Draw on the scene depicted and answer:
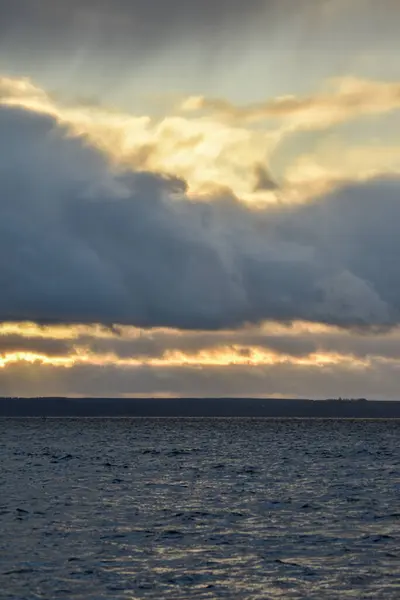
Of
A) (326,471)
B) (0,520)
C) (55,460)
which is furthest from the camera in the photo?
(55,460)

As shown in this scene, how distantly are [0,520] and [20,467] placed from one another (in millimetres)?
51326

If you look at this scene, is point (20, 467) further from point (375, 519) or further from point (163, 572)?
point (163, 572)

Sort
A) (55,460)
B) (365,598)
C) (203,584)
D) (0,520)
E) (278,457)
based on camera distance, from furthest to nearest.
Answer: (278,457)
(55,460)
(0,520)
(203,584)
(365,598)

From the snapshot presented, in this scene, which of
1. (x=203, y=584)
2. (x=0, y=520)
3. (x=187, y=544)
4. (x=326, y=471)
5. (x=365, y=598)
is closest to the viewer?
(x=365, y=598)

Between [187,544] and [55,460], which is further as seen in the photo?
[55,460]

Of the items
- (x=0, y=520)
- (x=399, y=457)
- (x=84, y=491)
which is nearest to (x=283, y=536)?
(x=0, y=520)

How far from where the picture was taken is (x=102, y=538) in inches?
2094

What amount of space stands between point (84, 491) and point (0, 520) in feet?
63.4

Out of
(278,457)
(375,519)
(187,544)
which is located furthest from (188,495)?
(278,457)

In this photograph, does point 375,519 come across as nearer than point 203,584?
No

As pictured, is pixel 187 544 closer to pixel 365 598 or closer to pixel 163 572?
pixel 163 572

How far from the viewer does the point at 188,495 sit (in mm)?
76750

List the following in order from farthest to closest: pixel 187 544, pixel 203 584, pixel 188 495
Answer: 1. pixel 188 495
2. pixel 187 544
3. pixel 203 584

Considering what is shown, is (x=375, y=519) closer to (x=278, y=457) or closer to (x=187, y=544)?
(x=187, y=544)
